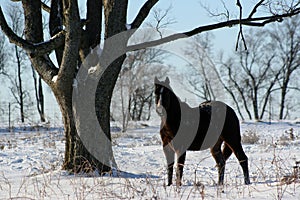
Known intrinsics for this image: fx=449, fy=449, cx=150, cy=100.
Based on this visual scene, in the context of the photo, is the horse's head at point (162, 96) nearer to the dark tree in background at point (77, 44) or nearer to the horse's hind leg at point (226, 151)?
the dark tree in background at point (77, 44)

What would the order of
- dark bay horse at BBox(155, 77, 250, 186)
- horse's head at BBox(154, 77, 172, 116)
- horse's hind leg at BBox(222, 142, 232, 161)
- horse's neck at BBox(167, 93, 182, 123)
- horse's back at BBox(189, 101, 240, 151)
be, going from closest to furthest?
1. horse's head at BBox(154, 77, 172, 116)
2. dark bay horse at BBox(155, 77, 250, 186)
3. horse's neck at BBox(167, 93, 182, 123)
4. horse's back at BBox(189, 101, 240, 151)
5. horse's hind leg at BBox(222, 142, 232, 161)

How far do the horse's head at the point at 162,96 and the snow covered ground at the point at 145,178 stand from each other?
1.01 m

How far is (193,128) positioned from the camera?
823 cm

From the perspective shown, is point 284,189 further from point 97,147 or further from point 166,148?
point 97,147

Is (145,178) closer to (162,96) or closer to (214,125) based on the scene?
(162,96)

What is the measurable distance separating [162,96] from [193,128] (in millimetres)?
997

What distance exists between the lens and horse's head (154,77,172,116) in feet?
25.0

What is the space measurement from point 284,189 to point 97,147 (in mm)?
3989

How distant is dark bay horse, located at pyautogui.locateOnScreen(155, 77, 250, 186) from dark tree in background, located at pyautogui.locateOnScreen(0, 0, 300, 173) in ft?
Answer: 4.26

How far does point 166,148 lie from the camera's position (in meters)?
8.09

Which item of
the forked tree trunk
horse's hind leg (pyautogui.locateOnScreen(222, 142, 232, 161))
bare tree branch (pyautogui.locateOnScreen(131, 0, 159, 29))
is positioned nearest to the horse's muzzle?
the forked tree trunk

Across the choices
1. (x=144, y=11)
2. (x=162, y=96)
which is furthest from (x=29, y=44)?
(x=162, y=96)

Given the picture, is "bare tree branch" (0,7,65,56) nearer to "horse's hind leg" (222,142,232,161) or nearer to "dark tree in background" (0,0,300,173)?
"dark tree in background" (0,0,300,173)

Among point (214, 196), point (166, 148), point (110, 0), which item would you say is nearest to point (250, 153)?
point (166, 148)
